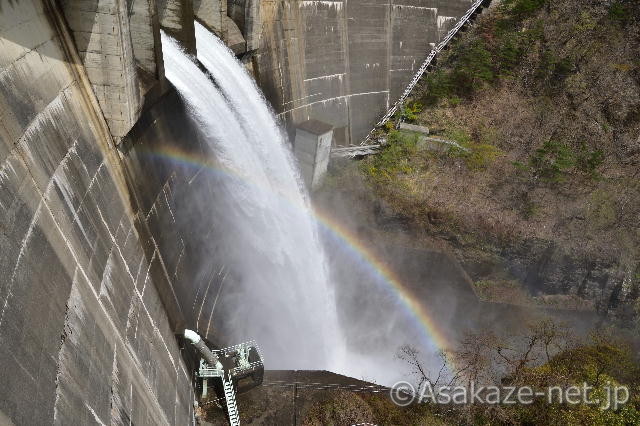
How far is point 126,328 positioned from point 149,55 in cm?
532

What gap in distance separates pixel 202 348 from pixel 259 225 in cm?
516

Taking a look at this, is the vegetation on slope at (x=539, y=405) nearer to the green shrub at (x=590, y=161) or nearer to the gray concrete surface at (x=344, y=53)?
the green shrub at (x=590, y=161)

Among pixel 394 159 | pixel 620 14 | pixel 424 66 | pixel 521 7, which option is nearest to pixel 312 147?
pixel 394 159

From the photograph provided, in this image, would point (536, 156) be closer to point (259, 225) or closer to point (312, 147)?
point (312, 147)

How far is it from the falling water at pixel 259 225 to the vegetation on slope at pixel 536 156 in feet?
19.4

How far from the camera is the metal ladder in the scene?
10.3m

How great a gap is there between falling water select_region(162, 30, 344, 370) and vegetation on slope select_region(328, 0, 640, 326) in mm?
5898

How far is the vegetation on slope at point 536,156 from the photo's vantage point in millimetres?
19234

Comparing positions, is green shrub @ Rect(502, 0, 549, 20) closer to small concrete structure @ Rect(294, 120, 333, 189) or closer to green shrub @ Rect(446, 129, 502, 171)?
green shrub @ Rect(446, 129, 502, 171)

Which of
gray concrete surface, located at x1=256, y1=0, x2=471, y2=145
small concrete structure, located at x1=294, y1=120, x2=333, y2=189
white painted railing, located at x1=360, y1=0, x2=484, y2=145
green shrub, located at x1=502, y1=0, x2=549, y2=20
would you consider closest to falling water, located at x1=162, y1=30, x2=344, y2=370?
small concrete structure, located at x1=294, y1=120, x2=333, y2=189

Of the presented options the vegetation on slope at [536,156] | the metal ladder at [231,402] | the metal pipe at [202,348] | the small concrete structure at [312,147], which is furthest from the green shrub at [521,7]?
the metal ladder at [231,402]

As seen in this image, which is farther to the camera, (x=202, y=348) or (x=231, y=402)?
(x=231, y=402)

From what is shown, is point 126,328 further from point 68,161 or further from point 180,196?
point 180,196

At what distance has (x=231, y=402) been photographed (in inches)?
408
